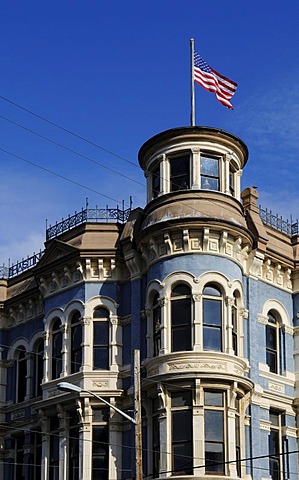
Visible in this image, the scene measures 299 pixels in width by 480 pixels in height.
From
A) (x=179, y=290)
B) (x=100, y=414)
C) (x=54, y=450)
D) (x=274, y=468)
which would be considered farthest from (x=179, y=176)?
(x=54, y=450)

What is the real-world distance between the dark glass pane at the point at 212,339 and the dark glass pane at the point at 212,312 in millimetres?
236

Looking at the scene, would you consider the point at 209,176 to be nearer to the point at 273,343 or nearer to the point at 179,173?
the point at 179,173

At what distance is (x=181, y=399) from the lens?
1282 inches

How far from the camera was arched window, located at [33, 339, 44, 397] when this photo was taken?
3944 cm

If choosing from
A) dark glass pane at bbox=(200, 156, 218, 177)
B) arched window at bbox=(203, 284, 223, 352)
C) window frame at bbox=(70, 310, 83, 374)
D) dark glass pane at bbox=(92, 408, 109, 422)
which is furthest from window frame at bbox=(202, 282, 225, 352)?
window frame at bbox=(70, 310, 83, 374)

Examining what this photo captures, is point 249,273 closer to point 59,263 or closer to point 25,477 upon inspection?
point 59,263

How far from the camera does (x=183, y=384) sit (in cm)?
3253

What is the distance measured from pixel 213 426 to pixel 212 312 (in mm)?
3843

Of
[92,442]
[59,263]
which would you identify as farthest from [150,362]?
[59,263]

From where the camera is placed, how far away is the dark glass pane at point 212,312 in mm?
33469

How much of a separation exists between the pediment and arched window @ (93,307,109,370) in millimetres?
2507

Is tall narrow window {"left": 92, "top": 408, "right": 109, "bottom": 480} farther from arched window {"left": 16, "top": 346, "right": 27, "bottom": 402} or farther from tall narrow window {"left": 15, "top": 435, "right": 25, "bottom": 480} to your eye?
arched window {"left": 16, "top": 346, "right": 27, "bottom": 402}

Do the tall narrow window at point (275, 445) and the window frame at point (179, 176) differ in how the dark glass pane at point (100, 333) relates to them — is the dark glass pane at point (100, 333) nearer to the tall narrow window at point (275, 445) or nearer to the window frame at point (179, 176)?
the window frame at point (179, 176)

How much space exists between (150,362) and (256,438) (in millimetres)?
4621
